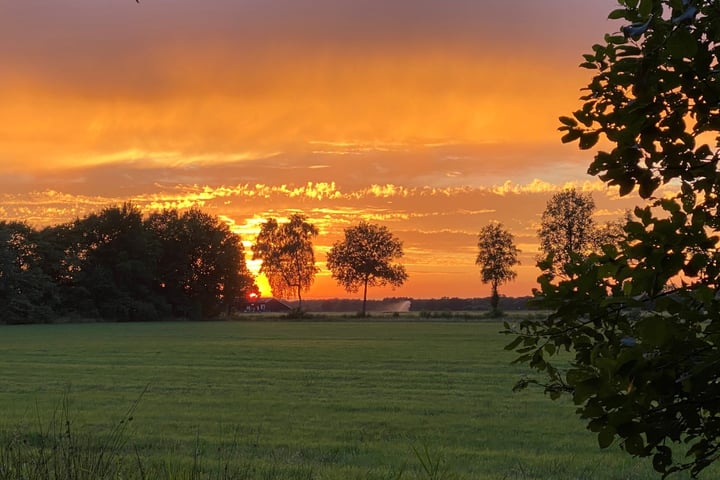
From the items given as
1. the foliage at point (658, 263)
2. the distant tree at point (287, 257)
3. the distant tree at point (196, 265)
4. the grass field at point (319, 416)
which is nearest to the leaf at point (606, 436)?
the foliage at point (658, 263)

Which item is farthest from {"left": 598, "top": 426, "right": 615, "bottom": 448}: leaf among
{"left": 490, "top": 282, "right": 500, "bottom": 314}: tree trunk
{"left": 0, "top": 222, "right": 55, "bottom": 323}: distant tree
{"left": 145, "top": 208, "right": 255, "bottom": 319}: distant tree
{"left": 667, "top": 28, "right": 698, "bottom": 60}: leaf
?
{"left": 145, "top": 208, "right": 255, "bottom": 319}: distant tree

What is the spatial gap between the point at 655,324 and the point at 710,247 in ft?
1.73

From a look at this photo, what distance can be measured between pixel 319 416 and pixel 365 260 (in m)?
106

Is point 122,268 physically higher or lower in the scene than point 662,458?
higher

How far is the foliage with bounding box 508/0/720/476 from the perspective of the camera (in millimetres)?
2242

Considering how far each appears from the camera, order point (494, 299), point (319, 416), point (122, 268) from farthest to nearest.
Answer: point (494, 299)
point (122, 268)
point (319, 416)

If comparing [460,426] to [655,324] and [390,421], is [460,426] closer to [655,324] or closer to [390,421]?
[390,421]

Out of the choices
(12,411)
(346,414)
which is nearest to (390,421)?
(346,414)

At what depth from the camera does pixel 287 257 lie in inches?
4788

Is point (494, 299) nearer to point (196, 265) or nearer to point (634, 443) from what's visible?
point (196, 265)

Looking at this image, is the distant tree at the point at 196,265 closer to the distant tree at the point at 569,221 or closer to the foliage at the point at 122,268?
the foliage at the point at 122,268

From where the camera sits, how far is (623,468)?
926 centimetres

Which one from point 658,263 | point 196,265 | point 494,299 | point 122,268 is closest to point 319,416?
point 658,263

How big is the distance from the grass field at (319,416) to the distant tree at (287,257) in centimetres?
9267
